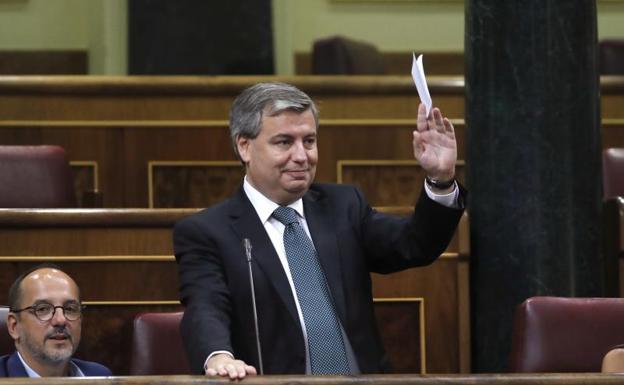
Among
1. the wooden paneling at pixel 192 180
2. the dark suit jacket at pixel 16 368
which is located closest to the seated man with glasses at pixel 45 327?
the dark suit jacket at pixel 16 368

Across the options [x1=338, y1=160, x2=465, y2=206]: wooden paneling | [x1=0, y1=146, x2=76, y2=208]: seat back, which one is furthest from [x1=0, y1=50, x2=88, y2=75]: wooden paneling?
[x1=0, y1=146, x2=76, y2=208]: seat back

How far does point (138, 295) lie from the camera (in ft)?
8.16

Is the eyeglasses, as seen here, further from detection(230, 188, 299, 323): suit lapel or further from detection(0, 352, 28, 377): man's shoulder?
detection(230, 188, 299, 323): suit lapel

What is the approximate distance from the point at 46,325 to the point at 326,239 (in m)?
0.55

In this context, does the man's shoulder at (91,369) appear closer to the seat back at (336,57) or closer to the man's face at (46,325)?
the man's face at (46,325)

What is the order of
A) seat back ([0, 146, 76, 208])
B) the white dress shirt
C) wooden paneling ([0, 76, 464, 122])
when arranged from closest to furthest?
the white dress shirt → seat back ([0, 146, 76, 208]) → wooden paneling ([0, 76, 464, 122])

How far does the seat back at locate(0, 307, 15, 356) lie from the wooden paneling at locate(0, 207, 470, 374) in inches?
12.4

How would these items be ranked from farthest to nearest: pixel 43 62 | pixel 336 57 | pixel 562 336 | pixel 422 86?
pixel 43 62
pixel 336 57
pixel 562 336
pixel 422 86

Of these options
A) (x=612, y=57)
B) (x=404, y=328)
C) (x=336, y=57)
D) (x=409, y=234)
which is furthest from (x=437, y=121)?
(x=612, y=57)

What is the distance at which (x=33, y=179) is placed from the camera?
286cm

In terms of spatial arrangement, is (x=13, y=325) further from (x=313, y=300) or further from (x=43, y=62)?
(x=43, y=62)

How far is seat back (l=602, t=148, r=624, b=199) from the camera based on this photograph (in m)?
2.89

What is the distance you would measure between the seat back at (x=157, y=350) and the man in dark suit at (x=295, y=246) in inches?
16.0

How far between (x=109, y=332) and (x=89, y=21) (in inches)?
99.5
